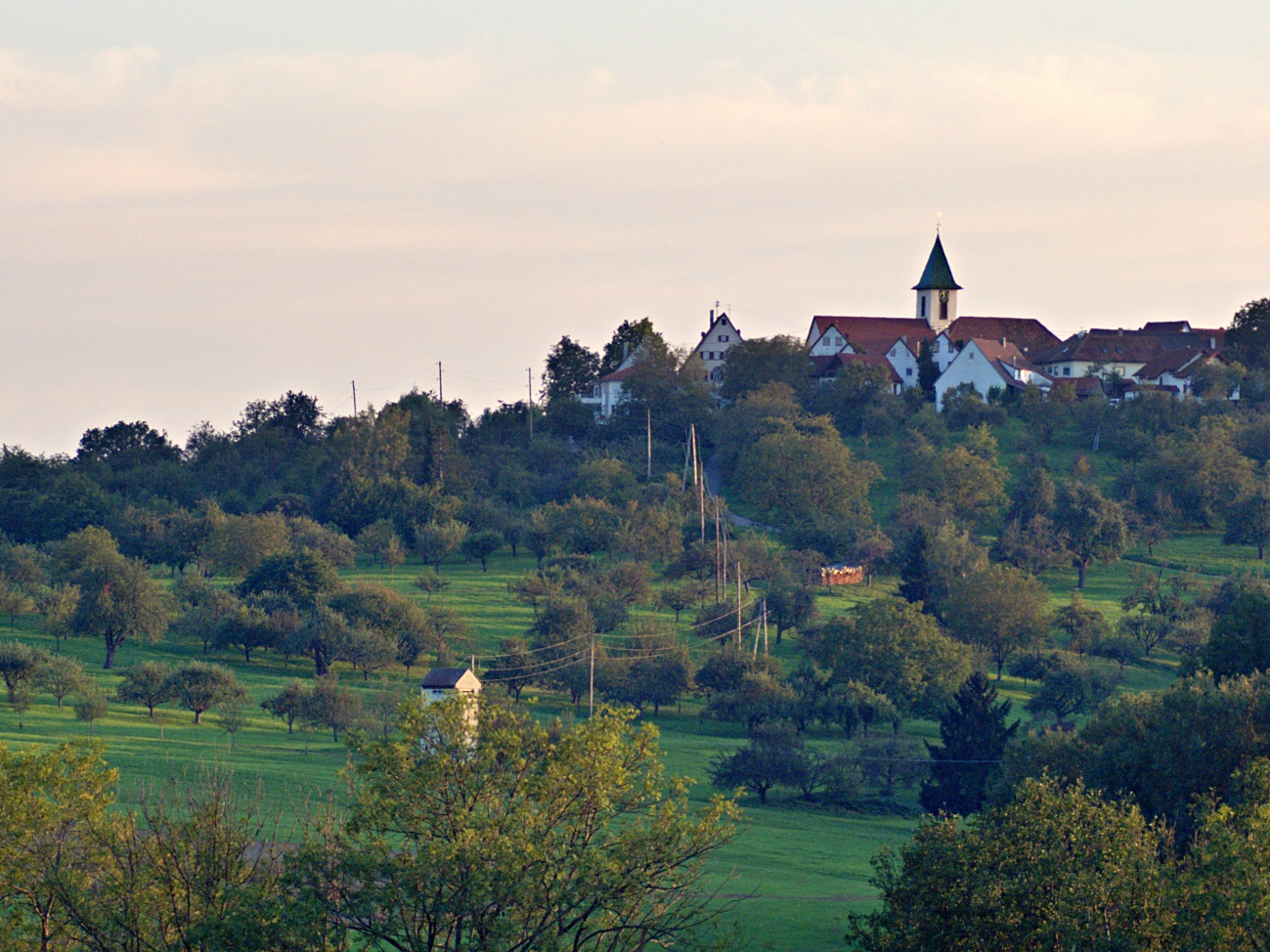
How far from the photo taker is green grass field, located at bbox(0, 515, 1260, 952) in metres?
32.9

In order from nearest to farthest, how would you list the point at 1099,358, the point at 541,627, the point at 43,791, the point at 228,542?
the point at 43,791, the point at 541,627, the point at 228,542, the point at 1099,358

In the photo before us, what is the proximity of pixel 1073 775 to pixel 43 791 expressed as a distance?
23.7 metres

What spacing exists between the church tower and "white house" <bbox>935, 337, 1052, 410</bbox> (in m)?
15.5

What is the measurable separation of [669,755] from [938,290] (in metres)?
105

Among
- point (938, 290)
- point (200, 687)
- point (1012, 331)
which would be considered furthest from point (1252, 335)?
point (200, 687)

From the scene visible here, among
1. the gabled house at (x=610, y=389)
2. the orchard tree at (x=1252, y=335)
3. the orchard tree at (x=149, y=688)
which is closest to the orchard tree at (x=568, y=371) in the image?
the gabled house at (x=610, y=389)

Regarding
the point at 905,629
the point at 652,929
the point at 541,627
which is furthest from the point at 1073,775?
the point at 541,627

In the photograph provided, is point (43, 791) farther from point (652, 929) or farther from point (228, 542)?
point (228, 542)

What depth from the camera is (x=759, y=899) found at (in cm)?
3256

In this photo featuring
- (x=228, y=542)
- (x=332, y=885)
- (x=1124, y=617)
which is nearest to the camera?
(x=332, y=885)

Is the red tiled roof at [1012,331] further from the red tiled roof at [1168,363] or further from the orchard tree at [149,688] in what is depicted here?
the orchard tree at [149,688]

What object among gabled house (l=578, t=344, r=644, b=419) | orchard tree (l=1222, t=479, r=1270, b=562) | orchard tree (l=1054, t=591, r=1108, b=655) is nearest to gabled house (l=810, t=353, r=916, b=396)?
gabled house (l=578, t=344, r=644, b=419)

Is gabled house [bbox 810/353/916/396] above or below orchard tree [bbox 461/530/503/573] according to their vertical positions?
above

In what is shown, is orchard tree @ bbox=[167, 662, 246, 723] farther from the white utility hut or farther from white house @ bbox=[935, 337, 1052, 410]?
white house @ bbox=[935, 337, 1052, 410]
